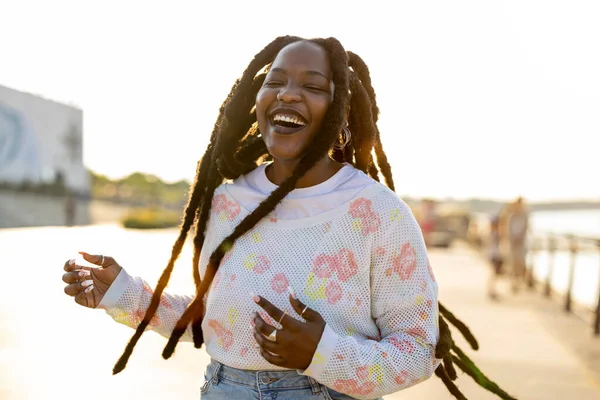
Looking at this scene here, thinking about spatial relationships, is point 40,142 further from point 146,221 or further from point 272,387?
point 272,387

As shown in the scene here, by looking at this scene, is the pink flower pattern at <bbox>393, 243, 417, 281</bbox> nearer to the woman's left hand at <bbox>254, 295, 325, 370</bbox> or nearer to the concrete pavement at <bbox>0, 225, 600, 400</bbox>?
the woman's left hand at <bbox>254, 295, 325, 370</bbox>

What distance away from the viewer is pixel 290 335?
5.13 feet

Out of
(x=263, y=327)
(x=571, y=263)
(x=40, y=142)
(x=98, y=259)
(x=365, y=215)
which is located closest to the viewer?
(x=263, y=327)

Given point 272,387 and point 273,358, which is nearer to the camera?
point 273,358

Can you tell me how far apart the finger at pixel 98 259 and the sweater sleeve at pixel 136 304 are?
0.05 meters

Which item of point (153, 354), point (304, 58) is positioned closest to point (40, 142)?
point (153, 354)

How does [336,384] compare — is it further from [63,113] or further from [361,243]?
[63,113]

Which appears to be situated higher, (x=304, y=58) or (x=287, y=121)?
(x=304, y=58)

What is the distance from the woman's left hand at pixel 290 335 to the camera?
1554 mm

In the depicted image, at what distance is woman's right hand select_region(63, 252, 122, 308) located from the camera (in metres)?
2.02

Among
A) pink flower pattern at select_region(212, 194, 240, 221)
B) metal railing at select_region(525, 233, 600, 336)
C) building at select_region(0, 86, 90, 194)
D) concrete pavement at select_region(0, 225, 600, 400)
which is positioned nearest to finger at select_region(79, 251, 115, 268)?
pink flower pattern at select_region(212, 194, 240, 221)

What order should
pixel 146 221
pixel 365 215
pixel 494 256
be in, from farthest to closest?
pixel 146 221 < pixel 494 256 < pixel 365 215

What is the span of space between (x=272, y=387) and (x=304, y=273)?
0.30 meters

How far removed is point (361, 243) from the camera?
1730 mm
